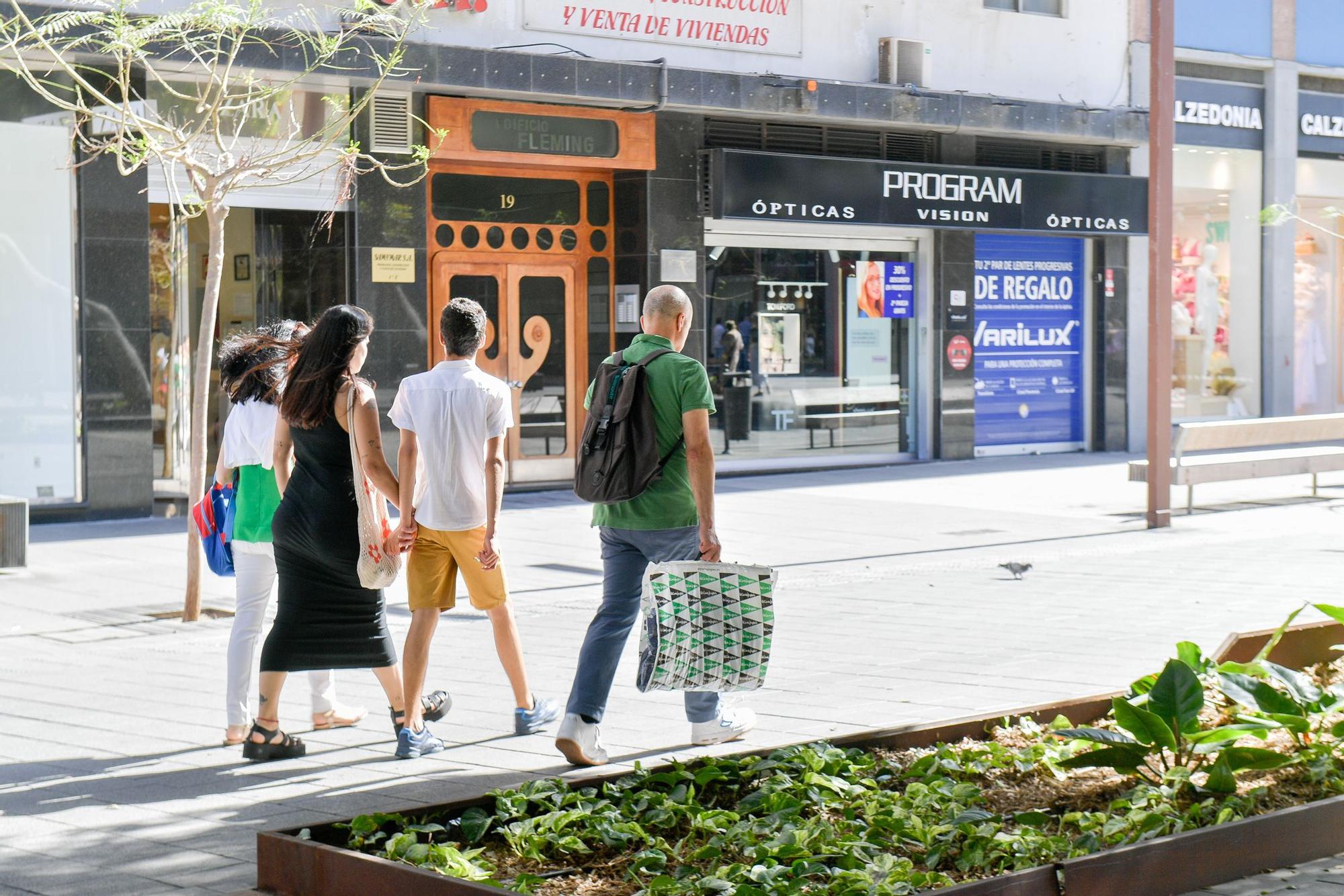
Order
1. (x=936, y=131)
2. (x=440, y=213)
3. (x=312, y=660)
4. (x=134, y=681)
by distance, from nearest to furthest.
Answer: (x=312, y=660) < (x=134, y=681) < (x=440, y=213) < (x=936, y=131)

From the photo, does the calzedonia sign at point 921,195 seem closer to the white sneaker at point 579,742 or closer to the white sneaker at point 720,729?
the white sneaker at point 720,729

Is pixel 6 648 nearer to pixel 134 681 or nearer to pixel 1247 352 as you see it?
pixel 134 681

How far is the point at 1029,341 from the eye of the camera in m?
21.5

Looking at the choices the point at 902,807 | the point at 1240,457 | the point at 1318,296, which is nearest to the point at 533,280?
the point at 1240,457

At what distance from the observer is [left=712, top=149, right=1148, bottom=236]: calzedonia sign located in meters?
18.1

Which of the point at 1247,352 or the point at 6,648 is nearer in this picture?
the point at 6,648

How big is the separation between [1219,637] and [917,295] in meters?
12.2

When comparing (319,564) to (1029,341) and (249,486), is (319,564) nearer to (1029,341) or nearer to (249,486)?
(249,486)

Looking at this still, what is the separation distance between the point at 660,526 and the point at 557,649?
279 cm

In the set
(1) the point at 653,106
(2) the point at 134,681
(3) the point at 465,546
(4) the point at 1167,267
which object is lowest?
(2) the point at 134,681

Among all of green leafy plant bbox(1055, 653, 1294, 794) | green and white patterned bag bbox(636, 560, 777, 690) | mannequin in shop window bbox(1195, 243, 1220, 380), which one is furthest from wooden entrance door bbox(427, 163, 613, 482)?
green leafy plant bbox(1055, 653, 1294, 794)

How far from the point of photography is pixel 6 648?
8844 mm

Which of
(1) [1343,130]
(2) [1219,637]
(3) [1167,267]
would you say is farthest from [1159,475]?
(1) [1343,130]

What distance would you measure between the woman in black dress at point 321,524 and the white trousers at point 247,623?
0.82ft
